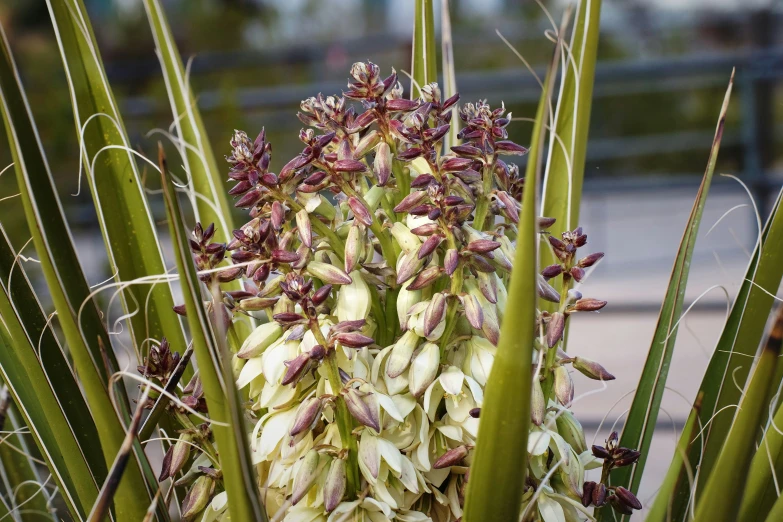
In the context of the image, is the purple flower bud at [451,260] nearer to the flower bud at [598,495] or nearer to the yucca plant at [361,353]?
the yucca plant at [361,353]

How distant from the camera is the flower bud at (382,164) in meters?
0.28

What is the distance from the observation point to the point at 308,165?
0.28m

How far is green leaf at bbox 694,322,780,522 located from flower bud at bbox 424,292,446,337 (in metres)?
0.10

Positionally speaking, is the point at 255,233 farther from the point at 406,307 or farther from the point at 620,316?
the point at 620,316

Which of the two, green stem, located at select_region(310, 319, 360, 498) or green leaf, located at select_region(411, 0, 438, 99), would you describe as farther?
green leaf, located at select_region(411, 0, 438, 99)

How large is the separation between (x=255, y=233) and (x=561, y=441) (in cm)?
14

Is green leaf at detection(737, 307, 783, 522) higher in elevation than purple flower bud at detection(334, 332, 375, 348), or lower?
lower

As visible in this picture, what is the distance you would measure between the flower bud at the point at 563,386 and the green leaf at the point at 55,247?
0.16 metres

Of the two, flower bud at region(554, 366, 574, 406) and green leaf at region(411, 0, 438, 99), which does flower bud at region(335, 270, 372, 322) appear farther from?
green leaf at region(411, 0, 438, 99)

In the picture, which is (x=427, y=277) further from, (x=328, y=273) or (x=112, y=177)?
(x=112, y=177)

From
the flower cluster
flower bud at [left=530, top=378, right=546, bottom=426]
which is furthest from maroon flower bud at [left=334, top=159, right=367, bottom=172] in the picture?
flower bud at [left=530, top=378, right=546, bottom=426]

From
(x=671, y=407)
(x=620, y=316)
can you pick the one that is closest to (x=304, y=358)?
(x=671, y=407)

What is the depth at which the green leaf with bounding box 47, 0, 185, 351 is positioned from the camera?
1.26 feet

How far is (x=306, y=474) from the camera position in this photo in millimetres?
265
